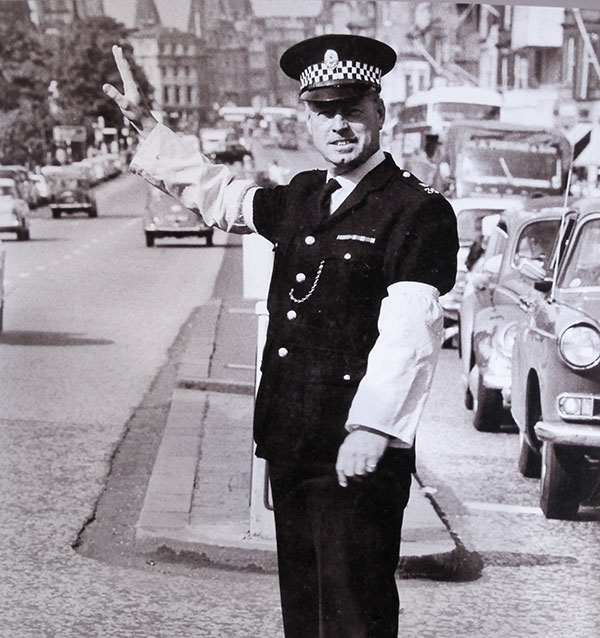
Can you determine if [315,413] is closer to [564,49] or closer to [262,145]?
[262,145]

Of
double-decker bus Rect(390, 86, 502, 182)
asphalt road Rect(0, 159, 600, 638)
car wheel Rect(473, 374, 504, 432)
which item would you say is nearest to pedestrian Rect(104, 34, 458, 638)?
asphalt road Rect(0, 159, 600, 638)

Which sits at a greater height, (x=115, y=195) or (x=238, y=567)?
(x=115, y=195)

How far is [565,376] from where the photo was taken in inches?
191

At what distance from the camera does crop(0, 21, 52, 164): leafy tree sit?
463cm

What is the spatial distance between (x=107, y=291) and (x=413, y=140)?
45.2 inches

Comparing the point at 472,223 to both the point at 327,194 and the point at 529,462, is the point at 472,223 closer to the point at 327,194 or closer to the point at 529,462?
the point at 529,462

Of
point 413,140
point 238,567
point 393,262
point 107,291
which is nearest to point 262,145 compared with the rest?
point 413,140

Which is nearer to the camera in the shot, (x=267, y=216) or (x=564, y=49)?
(x=267, y=216)

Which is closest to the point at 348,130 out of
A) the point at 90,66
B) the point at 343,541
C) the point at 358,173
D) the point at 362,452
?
the point at 358,173

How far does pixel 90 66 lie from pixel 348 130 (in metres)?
1.59

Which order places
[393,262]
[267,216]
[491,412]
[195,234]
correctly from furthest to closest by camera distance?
[491,412] → [195,234] → [267,216] → [393,262]

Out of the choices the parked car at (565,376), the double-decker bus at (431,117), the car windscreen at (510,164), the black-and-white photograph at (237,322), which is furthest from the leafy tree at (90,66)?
the parked car at (565,376)

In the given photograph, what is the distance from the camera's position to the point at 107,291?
5.05 m

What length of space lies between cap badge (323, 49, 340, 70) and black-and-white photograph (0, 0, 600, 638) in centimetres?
67
